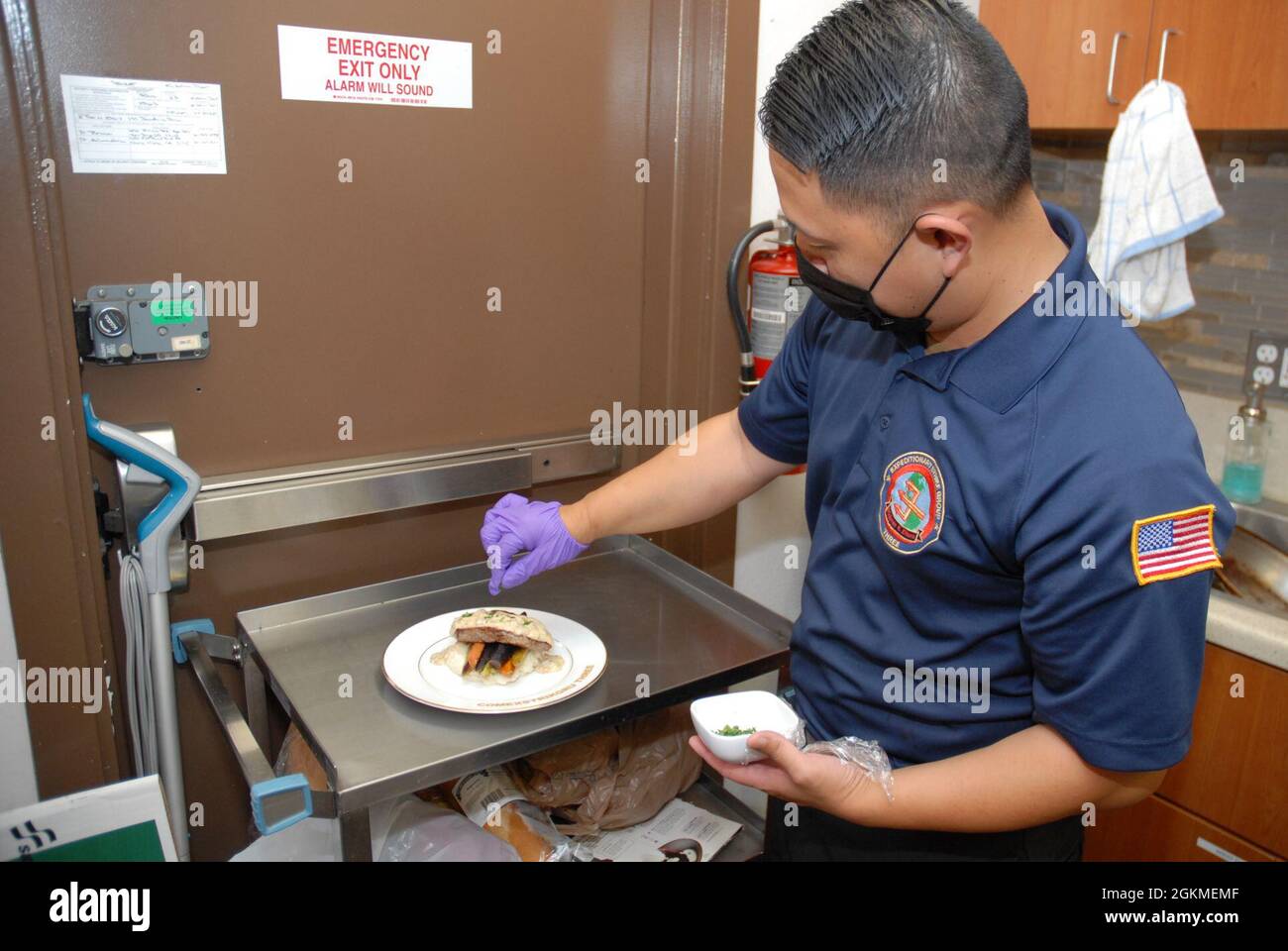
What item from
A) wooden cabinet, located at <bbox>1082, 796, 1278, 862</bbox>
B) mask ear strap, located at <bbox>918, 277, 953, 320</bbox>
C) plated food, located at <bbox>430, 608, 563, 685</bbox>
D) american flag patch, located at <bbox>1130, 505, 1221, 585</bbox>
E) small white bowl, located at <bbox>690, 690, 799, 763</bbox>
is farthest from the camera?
wooden cabinet, located at <bbox>1082, 796, 1278, 862</bbox>

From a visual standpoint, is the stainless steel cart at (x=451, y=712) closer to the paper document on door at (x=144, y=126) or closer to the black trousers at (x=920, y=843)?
the black trousers at (x=920, y=843)

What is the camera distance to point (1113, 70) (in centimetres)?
187

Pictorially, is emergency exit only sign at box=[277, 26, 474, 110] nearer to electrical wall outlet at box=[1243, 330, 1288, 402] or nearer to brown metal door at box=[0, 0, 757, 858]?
brown metal door at box=[0, 0, 757, 858]

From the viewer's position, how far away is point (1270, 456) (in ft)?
6.89

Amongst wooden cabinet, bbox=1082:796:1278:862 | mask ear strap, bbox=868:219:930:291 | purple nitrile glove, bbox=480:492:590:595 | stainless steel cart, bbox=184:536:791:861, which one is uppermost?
mask ear strap, bbox=868:219:930:291

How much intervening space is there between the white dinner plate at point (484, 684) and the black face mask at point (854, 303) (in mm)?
624

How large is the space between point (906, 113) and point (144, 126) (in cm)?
106

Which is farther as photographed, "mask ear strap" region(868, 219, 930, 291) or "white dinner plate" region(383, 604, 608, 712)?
"white dinner plate" region(383, 604, 608, 712)

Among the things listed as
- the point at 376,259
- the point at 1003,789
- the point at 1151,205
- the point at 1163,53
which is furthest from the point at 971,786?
the point at 1163,53

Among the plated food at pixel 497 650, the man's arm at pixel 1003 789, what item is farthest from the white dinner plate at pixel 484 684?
the man's arm at pixel 1003 789

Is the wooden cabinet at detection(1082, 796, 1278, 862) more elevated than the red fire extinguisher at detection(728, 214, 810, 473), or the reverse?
the red fire extinguisher at detection(728, 214, 810, 473)

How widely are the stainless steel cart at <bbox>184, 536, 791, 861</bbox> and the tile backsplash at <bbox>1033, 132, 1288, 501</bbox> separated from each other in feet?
3.97

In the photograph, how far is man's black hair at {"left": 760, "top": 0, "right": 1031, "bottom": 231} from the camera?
1.00 meters

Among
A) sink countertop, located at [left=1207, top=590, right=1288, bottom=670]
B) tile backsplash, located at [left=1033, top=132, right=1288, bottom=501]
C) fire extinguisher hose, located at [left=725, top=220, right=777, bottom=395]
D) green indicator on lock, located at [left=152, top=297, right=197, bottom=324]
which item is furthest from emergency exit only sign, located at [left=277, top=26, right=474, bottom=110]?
sink countertop, located at [left=1207, top=590, right=1288, bottom=670]
